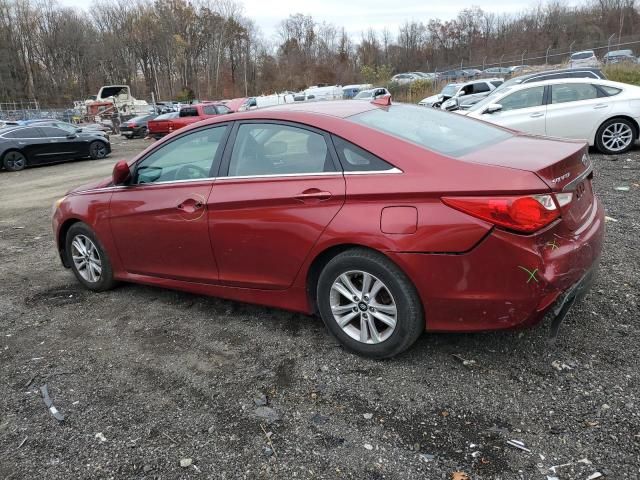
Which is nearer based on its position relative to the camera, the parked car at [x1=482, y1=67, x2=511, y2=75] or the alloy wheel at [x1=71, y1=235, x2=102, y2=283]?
the alloy wheel at [x1=71, y1=235, x2=102, y2=283]

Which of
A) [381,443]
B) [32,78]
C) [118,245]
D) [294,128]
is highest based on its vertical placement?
[32,78]

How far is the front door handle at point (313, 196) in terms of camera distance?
310 centimetres

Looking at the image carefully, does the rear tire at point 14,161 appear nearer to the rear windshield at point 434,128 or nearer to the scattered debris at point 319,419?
the rear windshield at point 434,128

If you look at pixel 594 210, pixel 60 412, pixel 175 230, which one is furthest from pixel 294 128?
pixel 60 412

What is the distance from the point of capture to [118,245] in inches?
172

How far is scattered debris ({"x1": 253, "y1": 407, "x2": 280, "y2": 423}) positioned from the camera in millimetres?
2760

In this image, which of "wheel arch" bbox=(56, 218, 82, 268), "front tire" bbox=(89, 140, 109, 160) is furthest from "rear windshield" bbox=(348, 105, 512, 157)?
"front tire" bbox=(89, 140, 109, 160)

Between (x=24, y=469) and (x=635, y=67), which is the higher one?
(x=635, y=67)

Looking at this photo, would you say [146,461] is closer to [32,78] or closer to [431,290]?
[431,290]

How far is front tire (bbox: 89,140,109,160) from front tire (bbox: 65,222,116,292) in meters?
15.2

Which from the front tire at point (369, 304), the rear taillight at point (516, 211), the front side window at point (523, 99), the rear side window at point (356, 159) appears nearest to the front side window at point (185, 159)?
the rear side window at point (356, 159)

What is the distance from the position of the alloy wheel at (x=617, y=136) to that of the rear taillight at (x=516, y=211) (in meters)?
8.09

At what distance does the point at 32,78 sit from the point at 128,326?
241ft

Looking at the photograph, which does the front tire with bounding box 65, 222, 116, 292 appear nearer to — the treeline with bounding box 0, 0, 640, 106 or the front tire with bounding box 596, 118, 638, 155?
the front tire with bounding box 596, 118, 638, 155
